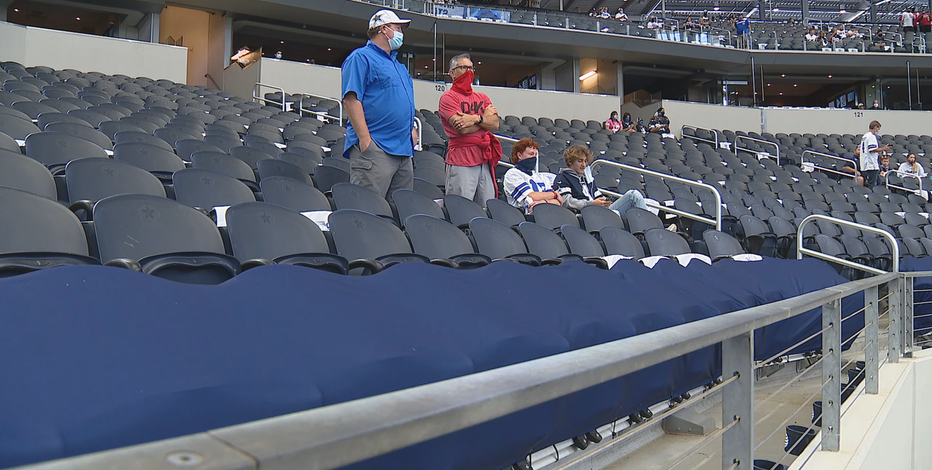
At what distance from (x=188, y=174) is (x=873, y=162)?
11613mm

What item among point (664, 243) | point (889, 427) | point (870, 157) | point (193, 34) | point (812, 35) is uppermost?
point (812, 35)

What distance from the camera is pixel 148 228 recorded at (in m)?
2.33

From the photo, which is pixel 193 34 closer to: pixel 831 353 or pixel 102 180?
pixel 102 180

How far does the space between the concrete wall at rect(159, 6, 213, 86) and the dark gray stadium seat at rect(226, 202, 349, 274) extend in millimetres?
13482

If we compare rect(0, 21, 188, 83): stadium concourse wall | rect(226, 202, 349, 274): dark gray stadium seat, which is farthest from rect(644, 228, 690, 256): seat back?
rect(0, 21, 188, 83): stadium concourse wall

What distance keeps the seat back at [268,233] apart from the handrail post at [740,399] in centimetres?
160

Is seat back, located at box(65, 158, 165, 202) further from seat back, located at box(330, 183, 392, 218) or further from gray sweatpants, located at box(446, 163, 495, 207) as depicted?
gray sweatpants, located at box(446, 163, 495, 207)

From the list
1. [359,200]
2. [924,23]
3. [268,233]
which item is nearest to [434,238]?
[359,200]

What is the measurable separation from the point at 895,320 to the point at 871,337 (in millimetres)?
636

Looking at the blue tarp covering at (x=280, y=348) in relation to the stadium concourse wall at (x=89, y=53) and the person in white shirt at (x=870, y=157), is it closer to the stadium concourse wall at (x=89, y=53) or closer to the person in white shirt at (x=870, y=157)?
the person in white shirt at (x=870, y=157)

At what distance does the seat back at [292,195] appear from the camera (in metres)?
3.50

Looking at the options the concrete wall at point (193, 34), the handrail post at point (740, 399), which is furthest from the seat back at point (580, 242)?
the concrete wall at point (193, 34)

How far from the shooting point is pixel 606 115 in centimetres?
1630

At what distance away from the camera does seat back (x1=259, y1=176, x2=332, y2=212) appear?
11.5 feet
